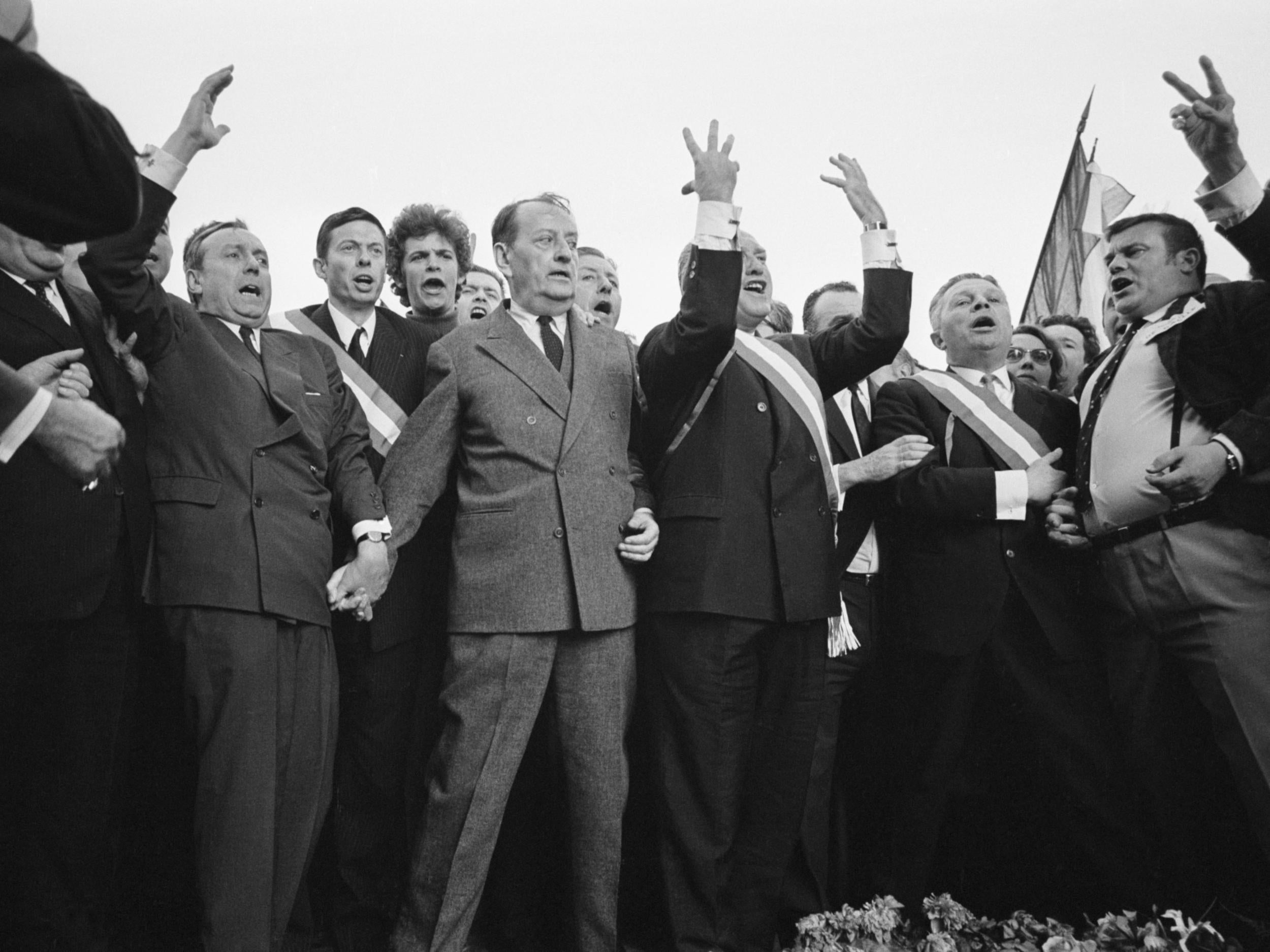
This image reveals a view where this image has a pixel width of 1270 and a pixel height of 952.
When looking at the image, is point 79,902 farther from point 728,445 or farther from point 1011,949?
point 1011,949

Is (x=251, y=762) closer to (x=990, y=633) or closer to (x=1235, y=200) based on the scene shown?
(x=990, y=633)

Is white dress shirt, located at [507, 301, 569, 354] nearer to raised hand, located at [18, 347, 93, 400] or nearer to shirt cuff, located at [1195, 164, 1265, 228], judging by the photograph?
raised hand, located at [18, 347, 93, 400]

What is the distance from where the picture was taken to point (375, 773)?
3674mm

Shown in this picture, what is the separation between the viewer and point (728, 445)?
3637mm

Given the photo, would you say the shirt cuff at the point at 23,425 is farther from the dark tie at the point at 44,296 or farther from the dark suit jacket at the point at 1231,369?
the dark suit jacket at the point at 1231,369

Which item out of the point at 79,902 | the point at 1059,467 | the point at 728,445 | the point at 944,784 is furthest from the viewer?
the point at 1059,467

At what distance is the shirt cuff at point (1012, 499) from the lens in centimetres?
399

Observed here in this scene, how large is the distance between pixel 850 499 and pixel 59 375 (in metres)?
2.55

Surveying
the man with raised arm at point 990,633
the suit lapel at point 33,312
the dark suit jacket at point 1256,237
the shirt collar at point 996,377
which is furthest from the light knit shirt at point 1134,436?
the suit lapel at point 33,312

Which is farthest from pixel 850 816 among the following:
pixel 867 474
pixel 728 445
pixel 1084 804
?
pixel 728 445

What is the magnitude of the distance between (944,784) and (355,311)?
8.63 ft

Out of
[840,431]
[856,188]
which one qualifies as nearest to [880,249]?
[856,188]

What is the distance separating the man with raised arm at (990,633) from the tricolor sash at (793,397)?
27 centimetres

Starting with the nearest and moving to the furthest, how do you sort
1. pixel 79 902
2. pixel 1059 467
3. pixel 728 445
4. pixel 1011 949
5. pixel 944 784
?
pixel 79 902 < pixel 1011 949 < pixel 728 445 < pixel 944 784 < pixel 1059 467
